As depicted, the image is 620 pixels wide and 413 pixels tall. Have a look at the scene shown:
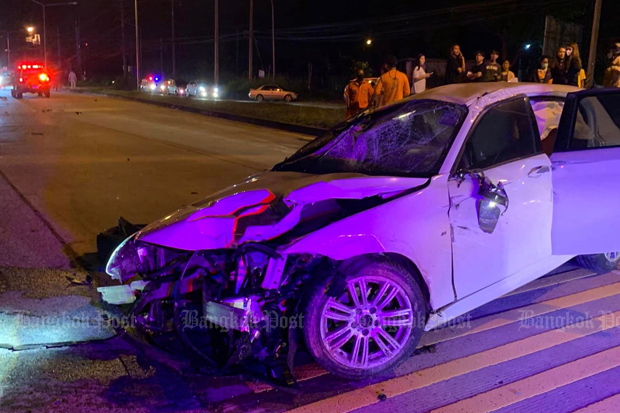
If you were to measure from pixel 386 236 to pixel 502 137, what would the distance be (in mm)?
1414

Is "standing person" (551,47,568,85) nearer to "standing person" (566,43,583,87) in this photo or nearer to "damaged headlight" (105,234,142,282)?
"standing person" (566,43,583,87)

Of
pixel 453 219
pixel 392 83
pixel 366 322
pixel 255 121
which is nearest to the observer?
pixel 366 322

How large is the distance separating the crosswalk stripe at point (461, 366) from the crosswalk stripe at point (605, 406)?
65 centimetres

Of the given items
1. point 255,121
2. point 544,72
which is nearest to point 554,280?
point 544,72

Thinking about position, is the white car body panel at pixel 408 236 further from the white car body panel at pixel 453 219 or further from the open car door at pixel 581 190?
the open car door at pixel 581 190

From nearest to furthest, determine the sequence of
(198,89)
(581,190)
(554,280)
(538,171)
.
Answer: (538,171)
(581,190)
(554,280)
(198,89)

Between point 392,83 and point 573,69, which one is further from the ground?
point 573,69

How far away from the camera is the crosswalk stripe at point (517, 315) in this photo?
4.27 meters

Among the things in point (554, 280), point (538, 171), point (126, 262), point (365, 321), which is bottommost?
point (554, 280)

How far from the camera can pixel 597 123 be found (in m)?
4.91

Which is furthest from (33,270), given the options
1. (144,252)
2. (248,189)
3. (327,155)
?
(327,155)

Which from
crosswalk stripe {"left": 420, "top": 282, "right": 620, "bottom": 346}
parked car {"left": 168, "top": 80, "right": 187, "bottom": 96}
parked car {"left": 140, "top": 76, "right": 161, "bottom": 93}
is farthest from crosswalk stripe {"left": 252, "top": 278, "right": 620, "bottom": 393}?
parked car {"left": 140, "top": 76, "right": 161, "bottom": 93}

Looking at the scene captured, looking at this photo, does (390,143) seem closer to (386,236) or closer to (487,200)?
(487,200)

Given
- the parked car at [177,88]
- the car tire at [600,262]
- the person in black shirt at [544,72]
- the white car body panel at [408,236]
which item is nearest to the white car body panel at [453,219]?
the white car body panel at [408,236]
